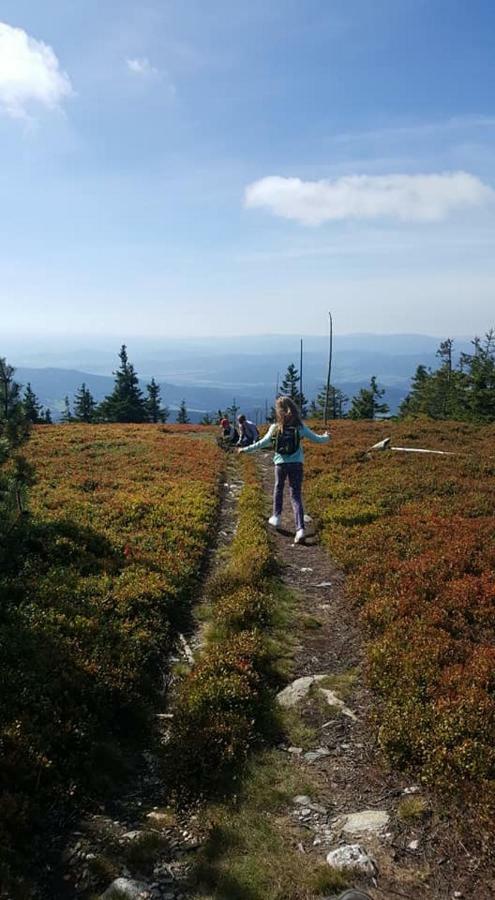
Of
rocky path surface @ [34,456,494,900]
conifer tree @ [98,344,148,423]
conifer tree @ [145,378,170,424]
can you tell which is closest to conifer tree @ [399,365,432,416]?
conifer tree @ [145,378,170,424]

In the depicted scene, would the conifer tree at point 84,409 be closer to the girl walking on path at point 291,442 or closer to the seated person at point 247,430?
the seated person at point 247,430

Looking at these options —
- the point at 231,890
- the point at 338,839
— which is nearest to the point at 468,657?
the point at 338,839

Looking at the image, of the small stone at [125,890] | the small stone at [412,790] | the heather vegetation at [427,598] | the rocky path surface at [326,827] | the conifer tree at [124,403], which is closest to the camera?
the small stone at [125,890]

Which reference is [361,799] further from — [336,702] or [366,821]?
[336,702]

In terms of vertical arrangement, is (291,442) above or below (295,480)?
above

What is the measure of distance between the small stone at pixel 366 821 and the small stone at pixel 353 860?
0.30 m

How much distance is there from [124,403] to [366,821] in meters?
79.5

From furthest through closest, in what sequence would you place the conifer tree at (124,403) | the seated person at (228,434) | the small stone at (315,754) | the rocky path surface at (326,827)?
the conifer tree at (124,403) → the seated person at (228,434) → the small stone at (315,754) → the rocky path surface at (326,827)


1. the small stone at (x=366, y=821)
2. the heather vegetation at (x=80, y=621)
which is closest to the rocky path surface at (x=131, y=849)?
the heather vegetation at (x=80, y=621)

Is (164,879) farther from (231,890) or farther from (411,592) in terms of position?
(411,592)

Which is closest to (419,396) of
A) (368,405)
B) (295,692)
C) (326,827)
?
(368,405)

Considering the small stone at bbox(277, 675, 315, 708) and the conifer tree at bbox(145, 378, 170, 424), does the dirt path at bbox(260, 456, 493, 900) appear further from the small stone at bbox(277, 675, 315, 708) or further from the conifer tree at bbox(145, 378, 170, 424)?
the conifer tree at bbox(145, 378, 170, 424)

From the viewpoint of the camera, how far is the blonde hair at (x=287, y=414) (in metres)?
14.0

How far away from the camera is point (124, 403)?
81500 mm
